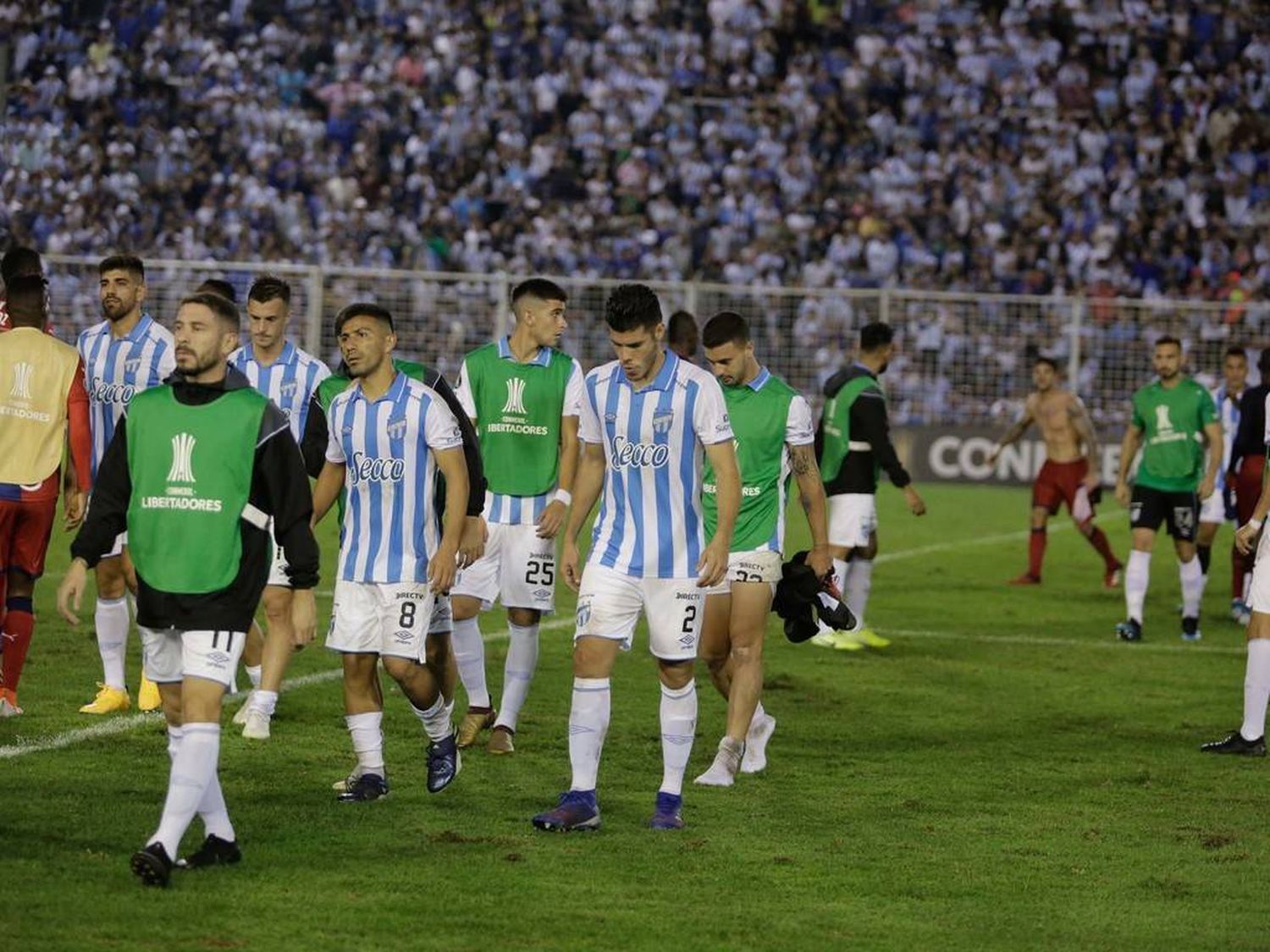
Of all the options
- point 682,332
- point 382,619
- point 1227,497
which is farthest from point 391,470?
point 1227,497

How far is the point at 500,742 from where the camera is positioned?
32.9 ft

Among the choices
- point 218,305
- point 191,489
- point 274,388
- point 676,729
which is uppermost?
point 218,305

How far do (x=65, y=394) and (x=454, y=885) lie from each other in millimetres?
3904

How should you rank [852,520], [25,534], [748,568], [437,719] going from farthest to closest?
[852,520], [25,534], [748,568], [437,719]

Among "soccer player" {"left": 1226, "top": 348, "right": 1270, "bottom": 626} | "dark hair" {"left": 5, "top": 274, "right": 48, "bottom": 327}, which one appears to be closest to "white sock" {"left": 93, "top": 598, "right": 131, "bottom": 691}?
"dark hair" {"left": 5, "top": 274, "right": 48, "bottom": 327}

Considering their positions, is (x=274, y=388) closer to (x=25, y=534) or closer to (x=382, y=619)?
(x=25, y=534)

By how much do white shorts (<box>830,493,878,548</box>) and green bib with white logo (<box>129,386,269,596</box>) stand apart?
321 inches

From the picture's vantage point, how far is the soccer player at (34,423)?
9898 mm

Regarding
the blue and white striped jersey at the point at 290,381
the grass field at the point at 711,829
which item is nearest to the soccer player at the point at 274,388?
the blue and white striped jersey at the point at 290,381

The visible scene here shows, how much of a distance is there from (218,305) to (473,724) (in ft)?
12.3

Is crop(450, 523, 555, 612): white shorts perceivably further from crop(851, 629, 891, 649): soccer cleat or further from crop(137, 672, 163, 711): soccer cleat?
crop(851, 629, 891, 649): soccer cleat

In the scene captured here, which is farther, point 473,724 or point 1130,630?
point 1130,630

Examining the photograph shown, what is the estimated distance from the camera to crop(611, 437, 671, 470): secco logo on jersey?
8.31 meters

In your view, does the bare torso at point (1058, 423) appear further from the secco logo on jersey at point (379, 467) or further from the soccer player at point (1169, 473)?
the secco logo on jersey at point (379, 467)
